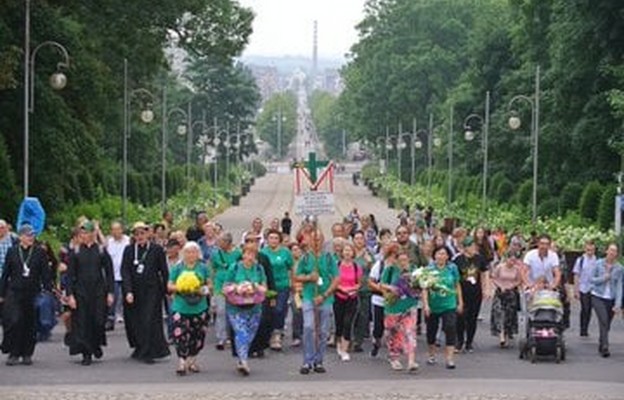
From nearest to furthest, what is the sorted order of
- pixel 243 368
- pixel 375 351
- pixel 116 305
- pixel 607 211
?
pixel 243 368 → pixel 375 351 → pixel 116 305 → pixel 607 211

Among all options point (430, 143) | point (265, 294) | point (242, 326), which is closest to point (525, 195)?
point (430, 143)

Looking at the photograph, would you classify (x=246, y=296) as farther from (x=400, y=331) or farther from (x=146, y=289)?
(x=400, y=331)

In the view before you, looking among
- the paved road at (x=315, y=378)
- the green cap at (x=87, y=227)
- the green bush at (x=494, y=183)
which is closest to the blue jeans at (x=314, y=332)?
the paved road at (x=315, y=378)

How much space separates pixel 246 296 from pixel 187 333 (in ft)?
2.66

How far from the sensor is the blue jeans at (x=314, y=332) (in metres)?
18.5

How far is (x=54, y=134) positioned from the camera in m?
43.8

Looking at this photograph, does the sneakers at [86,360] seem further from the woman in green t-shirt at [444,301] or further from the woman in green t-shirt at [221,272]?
the woman in green t-shirt at [444,301]

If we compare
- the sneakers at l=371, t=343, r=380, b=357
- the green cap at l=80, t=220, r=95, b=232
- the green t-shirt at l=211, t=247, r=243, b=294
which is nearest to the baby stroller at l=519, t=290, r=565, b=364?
the sneakers at l=371, t=343, r=380, b=357

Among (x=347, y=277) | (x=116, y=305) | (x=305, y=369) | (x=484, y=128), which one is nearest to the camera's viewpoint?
(x=305, y=369)

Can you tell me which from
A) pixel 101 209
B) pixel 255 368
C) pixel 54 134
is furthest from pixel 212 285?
pixel 101 209

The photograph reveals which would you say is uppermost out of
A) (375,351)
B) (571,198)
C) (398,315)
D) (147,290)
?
(571,198)

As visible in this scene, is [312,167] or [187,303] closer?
[187,303]

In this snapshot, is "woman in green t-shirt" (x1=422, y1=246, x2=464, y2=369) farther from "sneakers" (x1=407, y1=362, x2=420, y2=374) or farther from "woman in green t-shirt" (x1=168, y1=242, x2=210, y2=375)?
"woman in green t-shirt" (x1=168, y1=242, x2=210, y2=375)

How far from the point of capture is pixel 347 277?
1978cm
